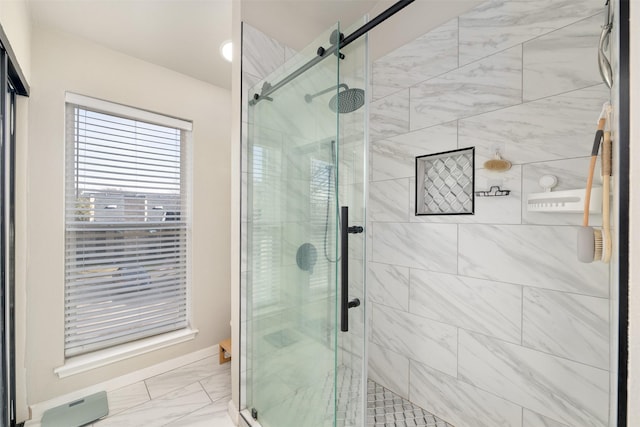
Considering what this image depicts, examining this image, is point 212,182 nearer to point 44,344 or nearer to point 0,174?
point 0,174

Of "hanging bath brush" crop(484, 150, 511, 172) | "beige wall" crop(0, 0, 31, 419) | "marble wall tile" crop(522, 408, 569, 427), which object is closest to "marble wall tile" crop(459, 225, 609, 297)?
"hanging bath brush" crop(484, 150, 511, 172)

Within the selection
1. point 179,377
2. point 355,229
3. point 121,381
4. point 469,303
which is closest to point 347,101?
point 355,229

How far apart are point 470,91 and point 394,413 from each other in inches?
74.4

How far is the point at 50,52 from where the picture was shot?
1717 mm

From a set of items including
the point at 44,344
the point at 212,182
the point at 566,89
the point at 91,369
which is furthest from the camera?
the point at 212,182

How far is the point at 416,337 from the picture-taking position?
173 centimetres

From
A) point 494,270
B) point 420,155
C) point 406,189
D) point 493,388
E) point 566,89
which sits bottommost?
point 493,388

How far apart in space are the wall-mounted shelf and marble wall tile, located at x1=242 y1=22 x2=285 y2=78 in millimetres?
1536

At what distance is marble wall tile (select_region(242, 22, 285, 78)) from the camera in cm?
158

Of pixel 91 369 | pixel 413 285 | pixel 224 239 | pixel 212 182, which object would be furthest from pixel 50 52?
pixel 413 285

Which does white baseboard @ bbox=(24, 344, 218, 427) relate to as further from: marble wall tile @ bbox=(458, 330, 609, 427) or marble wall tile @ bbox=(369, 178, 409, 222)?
marble wall tile @ bbox=(458, 330, 609, 427)

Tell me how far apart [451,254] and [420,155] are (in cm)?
62

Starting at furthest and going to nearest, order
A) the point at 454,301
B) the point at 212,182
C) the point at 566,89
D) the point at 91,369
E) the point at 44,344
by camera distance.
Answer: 1. the point at 212,182
2. the point at 91,369
3. the point at 44,344
4. the point at 454,301
5. the point at 566,89

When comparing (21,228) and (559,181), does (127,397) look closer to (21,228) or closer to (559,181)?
(21,228)
